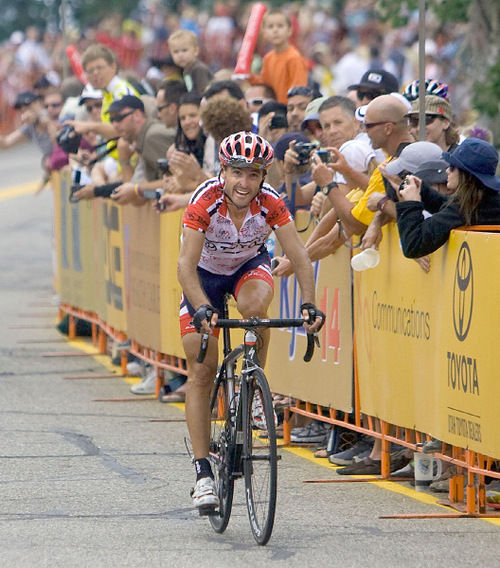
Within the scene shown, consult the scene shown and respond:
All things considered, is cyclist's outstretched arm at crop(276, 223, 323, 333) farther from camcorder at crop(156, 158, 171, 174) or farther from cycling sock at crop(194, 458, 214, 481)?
camcorder at crop(156, 158, 171, 174)

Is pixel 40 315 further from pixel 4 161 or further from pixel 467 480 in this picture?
pixel 4 161

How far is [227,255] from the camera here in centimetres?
721

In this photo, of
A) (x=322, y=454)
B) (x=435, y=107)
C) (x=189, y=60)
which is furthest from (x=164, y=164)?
(x=322, y=454)

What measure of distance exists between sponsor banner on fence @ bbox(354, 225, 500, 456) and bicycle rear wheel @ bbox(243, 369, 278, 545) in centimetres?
116

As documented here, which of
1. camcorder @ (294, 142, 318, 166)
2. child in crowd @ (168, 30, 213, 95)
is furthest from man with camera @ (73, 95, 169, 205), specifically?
camcorder @ (294, 142, 318, 166)

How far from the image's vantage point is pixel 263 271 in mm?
7285

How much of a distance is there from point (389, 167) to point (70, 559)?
2.99m

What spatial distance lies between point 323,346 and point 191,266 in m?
2.48

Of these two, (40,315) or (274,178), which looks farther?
(40,315)

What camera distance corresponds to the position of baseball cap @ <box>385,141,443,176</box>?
25.4ft

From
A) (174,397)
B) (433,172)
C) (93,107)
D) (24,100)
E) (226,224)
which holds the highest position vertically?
(24,100)

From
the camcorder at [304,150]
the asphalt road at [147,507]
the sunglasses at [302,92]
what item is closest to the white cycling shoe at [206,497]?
the asphalt road at [147,507]

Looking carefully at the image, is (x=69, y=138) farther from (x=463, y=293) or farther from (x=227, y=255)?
(x=463, y=293)

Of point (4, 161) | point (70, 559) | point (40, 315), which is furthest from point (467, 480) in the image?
point (4, 161)
